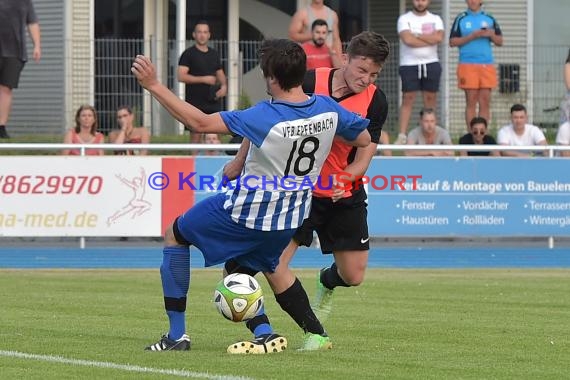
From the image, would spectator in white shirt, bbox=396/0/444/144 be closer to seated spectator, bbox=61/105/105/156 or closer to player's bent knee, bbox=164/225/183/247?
seated spectator, bbox=61/105/105/156

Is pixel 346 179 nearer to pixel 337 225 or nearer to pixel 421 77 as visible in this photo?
pixel 337 225

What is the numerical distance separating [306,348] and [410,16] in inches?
502

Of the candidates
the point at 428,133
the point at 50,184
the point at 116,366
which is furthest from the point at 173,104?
the point at 428,133

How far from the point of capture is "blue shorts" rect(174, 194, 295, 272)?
28.2ft

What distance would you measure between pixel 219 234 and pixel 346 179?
1.29 meters

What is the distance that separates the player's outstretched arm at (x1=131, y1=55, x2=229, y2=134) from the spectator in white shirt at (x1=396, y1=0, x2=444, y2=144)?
1282 centimetres

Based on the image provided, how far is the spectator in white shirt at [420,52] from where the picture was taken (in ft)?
68.8

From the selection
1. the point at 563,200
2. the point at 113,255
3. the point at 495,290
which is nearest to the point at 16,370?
the point at 495,290

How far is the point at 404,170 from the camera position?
19.0 metres

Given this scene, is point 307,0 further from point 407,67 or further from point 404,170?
point 404,170

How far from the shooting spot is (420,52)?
69.2 feet

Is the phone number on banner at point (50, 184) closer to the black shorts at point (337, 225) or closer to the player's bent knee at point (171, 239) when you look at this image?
the black shorts at point (337, 225)

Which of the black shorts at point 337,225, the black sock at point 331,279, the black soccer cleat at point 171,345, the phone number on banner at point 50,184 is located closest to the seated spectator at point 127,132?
the phone number on banner at point 50,184

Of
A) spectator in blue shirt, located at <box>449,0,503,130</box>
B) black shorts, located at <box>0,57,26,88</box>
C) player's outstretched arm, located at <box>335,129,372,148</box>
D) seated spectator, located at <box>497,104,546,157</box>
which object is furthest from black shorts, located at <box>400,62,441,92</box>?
player's outstretched arm, located at <box>335,129,372,148</box>
